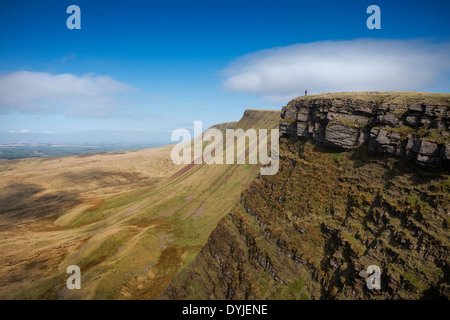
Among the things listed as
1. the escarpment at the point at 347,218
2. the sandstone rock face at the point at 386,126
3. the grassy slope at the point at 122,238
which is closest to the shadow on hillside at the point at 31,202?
the grassy slope at the point at 122,238

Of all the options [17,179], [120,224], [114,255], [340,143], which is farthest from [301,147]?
[17,179]

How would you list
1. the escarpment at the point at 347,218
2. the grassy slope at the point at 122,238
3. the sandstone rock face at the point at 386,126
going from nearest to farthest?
the escarpment at the point at 347,218, the sandstone rock face at the point at 386,126, the grassy slope at the point at 122,238

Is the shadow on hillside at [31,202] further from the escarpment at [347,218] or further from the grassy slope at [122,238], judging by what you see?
the escarpment at [347,218]

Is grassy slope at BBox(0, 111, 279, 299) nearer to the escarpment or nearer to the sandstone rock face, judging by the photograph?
the escarpment

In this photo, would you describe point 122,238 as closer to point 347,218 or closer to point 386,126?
point 347,218

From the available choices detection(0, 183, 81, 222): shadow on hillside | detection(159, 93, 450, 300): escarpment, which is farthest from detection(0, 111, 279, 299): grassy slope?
detection(159, 93, 450, 300): escarpment
